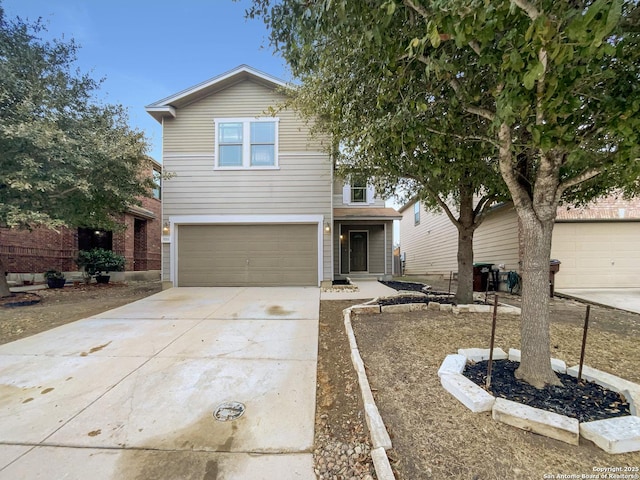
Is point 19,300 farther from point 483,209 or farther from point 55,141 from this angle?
point 483,209

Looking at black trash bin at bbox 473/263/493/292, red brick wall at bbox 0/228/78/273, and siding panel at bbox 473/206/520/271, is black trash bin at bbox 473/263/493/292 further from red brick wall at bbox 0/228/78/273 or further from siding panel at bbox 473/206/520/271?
red brick wall at bbox 0/228/78/273

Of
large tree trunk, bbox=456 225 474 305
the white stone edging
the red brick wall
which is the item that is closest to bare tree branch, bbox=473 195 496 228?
large tree trunk, bbox=456 225 474 305

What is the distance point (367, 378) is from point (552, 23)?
10.9ft

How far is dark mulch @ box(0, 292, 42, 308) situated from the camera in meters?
7.31

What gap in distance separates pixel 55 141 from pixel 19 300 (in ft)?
14.4

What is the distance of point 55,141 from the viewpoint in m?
7.00

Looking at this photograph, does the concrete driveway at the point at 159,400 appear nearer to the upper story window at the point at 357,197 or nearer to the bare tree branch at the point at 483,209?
the bare tree branch at the point at 483,209

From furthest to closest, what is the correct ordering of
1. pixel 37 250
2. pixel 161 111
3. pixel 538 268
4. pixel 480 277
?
1. pixel 37 250
2. pixel 480 277
3. pixel 161 111
4. pixel 538 268

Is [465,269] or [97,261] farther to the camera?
[97,261]

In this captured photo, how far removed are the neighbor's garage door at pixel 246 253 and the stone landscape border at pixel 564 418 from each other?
6963mm

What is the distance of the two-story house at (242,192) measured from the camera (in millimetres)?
9406

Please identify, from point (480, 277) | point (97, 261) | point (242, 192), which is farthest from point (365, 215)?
point (97, 261)

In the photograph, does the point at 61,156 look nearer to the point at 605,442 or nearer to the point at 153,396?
the point at 153,396

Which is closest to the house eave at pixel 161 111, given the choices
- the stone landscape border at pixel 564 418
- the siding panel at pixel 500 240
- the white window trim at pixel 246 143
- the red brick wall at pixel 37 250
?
the white window trim at pixel 246 143
